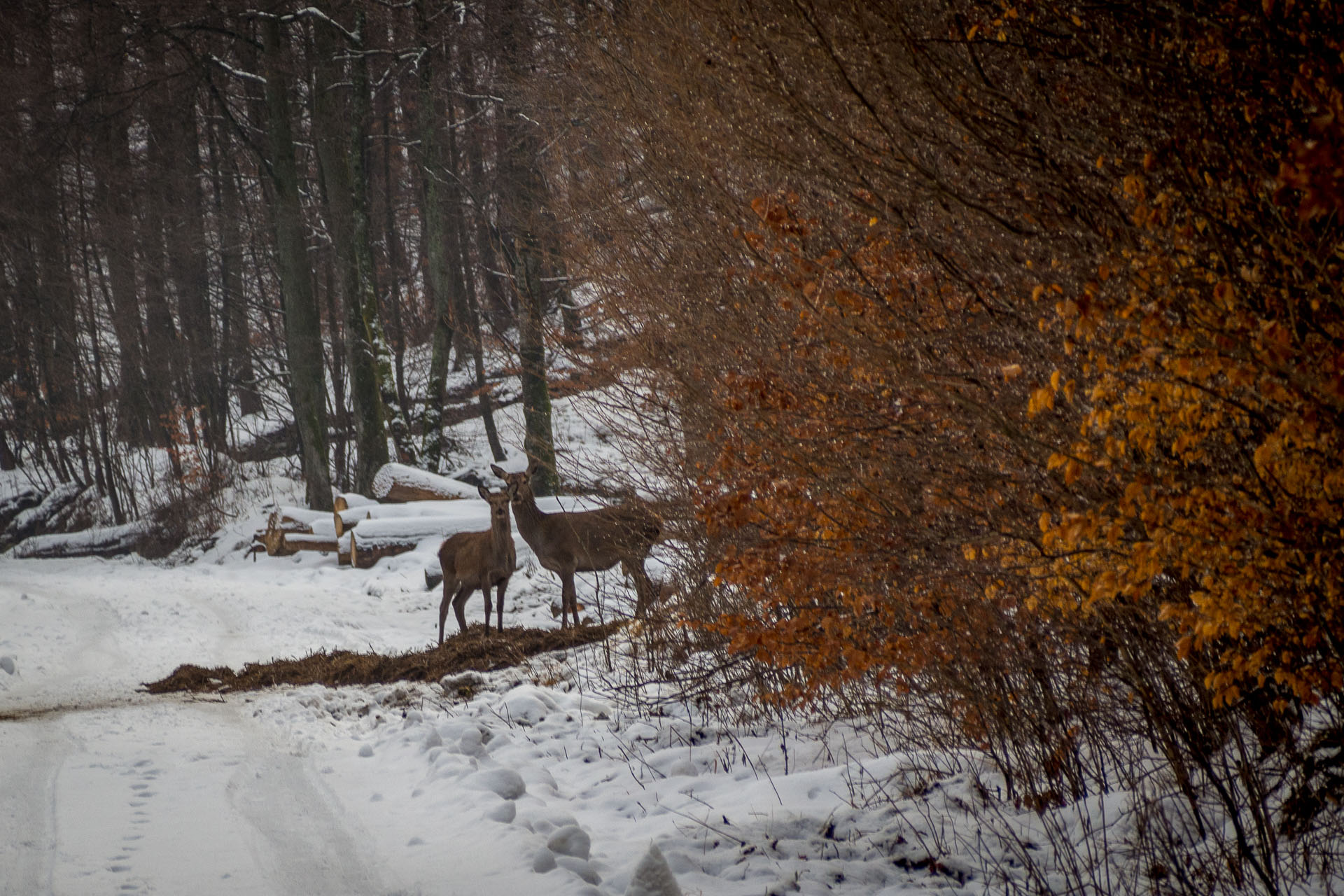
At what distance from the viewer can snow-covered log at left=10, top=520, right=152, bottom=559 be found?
2355 centimetres

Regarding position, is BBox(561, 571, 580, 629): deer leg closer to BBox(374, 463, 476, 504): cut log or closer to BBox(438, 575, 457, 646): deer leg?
BBox(438, 575, 457, 646): deer leg

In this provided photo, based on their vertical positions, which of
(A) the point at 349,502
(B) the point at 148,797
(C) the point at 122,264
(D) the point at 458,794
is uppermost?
(C) the point at 122,264

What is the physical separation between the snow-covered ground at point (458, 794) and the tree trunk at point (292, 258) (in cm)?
1180

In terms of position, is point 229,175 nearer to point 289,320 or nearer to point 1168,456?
point 289,320

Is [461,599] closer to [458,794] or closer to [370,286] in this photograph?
[458,794]

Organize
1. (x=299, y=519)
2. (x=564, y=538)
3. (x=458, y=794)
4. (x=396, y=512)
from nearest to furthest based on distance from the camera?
(x=458, y=794)
(x=564, y=538)
(x=396, y=512)
(x=299, y=519)

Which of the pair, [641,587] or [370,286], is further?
[370,286]

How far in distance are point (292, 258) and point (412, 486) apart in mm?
5725

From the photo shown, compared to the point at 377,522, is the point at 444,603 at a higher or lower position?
lower

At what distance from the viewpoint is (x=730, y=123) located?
177 inches

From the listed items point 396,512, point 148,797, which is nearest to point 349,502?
point 396,512

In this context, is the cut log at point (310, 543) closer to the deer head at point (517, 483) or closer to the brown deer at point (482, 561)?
the brown deer at point (482, 561)

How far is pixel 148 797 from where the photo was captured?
5.46 m

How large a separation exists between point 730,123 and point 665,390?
226 cm
